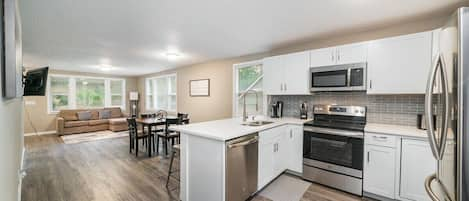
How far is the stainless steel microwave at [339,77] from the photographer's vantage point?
108 inches

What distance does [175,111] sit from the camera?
22.1 feet

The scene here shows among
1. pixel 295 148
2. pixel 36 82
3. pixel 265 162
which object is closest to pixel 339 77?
pixel 295 148

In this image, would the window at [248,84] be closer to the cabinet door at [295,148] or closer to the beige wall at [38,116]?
the cabinet door at [295,148]

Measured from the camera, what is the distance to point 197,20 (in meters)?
2.58

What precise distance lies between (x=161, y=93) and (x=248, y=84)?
14.4 ft

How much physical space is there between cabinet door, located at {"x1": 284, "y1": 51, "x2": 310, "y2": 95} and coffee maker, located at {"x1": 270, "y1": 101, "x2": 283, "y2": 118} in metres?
0.42

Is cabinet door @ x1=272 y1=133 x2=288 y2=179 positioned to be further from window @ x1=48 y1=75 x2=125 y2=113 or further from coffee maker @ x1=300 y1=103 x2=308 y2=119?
window @ x1=48 y1=75 x2=125 y2=113

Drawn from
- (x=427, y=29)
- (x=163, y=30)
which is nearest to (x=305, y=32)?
(x=427, y=29)

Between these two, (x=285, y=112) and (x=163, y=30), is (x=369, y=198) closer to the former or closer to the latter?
(x=285, y=112)

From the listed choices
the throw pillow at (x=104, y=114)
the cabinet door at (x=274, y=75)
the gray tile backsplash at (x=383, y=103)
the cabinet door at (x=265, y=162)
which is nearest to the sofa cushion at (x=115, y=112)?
the throw pillow at (x=104, y=114)

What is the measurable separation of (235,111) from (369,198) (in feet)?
9.88

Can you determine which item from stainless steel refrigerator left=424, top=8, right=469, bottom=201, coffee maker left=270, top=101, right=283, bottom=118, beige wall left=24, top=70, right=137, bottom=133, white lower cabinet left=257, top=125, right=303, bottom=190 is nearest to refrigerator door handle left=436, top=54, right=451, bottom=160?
stainless steel refrigerator left=424, top=8, right=469, bottom=201

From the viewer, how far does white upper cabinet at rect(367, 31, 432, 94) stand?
2.31 meters

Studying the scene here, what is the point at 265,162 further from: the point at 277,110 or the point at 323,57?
the point at 323,57
